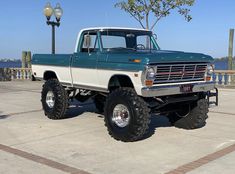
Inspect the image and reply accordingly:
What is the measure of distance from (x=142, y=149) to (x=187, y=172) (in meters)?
1.41

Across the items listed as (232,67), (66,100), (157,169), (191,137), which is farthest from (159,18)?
(157,169)

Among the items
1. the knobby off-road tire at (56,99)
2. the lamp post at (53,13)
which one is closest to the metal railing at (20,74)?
the lamp post at (53,13)

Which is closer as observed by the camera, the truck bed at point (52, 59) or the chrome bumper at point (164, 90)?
the chrome bumper at point (164, 90)

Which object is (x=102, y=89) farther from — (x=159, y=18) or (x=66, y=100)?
(x=159, y=18)

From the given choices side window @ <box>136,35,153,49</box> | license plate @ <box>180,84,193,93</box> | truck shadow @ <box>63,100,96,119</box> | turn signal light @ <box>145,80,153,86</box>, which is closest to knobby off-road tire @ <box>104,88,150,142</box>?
turn signal light @ <box>145,80,153,86</box>

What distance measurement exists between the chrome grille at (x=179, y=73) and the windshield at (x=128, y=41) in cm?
137

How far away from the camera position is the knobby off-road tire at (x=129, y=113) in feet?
23.2

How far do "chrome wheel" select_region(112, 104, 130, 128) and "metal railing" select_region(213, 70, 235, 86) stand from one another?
12.3m

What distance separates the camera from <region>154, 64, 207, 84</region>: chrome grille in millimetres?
7230

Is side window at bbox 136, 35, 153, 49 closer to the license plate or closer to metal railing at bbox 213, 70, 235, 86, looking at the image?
the license plate

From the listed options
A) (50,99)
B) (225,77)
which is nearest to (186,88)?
(50,99)

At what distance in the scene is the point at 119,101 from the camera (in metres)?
7.42

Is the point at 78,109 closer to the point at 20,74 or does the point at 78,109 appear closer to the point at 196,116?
the point at 196,116

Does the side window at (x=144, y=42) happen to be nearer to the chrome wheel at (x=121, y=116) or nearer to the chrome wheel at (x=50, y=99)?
the chrome wheel at (x=121, y=116)
